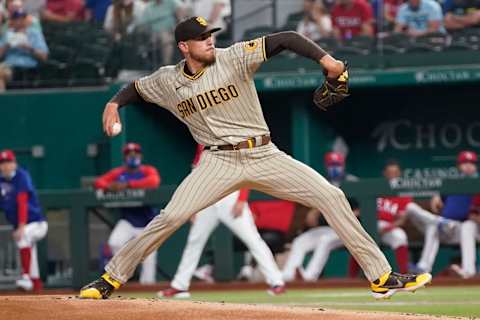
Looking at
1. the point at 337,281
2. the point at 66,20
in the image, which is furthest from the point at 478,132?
the point at 66,20

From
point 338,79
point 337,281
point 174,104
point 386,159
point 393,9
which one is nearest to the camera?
point 338,79

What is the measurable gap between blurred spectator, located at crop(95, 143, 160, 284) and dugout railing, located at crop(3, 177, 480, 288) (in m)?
0.09

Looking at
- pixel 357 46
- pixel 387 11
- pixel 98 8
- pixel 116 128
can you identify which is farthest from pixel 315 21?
pixel 116 128

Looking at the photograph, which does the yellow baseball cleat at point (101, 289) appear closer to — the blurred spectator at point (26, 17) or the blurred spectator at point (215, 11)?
the blurred spectator at point (215, 11)

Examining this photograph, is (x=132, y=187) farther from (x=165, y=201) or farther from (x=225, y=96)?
(x=225, y=96)

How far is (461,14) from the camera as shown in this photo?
14.8 metres

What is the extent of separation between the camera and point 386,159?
1628 centimetres

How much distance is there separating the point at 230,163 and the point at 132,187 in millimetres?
6470

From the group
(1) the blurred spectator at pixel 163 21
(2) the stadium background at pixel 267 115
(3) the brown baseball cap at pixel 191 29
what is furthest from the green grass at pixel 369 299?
(1) the blurred spectator at pixel 163 21

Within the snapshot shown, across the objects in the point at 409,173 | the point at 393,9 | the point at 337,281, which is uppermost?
the point at 393,9

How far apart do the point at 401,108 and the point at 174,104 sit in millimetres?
8797

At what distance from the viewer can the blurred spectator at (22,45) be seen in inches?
636

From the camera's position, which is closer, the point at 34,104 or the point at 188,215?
the point at 188,215

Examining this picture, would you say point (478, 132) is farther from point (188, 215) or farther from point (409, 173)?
point (188, 215)
